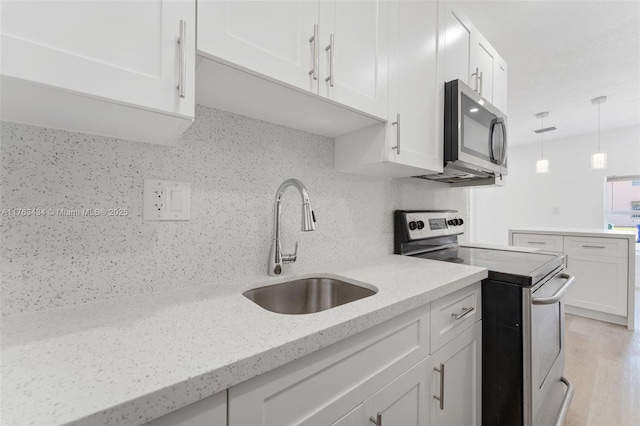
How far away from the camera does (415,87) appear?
1.22 meters

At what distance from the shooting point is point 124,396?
0.37m

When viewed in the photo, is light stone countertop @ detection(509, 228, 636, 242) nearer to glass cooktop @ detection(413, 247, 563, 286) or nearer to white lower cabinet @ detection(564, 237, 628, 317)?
white lower cabinet @ detection(564, 237, 628, 317)

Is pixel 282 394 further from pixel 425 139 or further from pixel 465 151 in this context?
pixel 465 151

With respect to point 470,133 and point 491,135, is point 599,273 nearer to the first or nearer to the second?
point 491,135

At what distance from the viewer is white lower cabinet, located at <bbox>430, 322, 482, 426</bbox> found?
92 centimetres

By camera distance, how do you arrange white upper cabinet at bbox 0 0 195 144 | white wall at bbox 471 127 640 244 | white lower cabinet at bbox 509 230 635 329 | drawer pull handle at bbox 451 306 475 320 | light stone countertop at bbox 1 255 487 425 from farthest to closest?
white wall at bbox 471 127 640 244, white lower cabinet at bbox 509 230 635 329, drawer pull handle at bbox 451 306 475 320, white upper cabinet at bbox 0 0 195 144, light stone countertop at bbox 1 255 487 425

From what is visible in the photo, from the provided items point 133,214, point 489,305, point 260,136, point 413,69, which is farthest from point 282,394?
point 413,69

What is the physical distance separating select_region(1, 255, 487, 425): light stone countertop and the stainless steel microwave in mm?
830

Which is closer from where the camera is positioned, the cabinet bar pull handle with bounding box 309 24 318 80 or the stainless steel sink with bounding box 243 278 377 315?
the cabinet bar pull handle with bounding box 309 24 318 80

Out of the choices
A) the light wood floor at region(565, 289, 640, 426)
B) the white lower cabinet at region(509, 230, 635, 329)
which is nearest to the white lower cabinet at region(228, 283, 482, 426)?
the light wood floor at region(565, 289, 640, 426)

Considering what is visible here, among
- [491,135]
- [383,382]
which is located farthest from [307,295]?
[491,135]

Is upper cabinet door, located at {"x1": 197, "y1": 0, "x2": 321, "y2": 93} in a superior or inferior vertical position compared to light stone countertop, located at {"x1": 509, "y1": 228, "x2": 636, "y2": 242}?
superior

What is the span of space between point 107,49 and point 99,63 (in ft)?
0.12

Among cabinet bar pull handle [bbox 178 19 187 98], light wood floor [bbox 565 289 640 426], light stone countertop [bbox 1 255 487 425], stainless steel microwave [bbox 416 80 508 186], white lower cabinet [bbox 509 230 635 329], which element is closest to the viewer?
light stone countertop [bbox 1 255 487 425]
